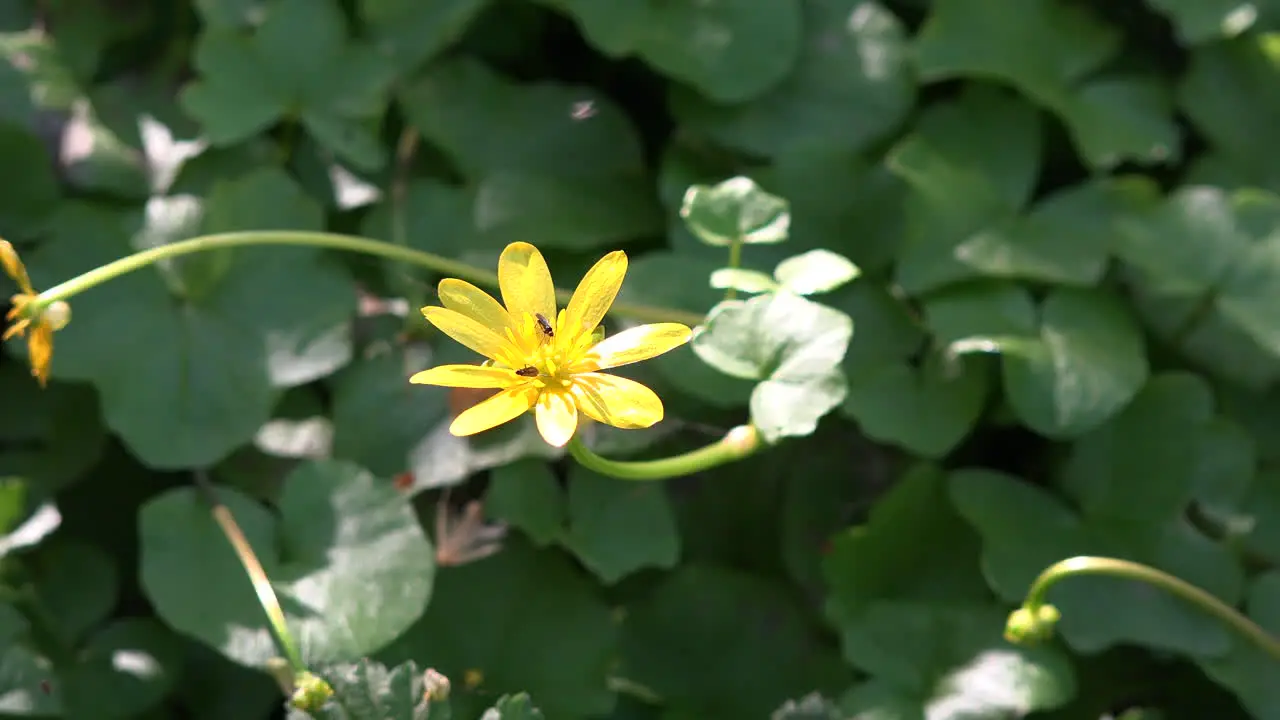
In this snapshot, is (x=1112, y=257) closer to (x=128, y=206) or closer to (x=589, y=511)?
(x=589, y=511)

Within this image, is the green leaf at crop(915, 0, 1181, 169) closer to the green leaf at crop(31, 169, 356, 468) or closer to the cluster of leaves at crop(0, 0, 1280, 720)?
→ the cluster of leaves at crop(0, 0, 1280, 720)

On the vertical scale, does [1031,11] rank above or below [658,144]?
above

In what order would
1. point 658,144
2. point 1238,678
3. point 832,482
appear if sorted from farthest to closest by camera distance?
point 658,144, point 832,482, point 1238,678

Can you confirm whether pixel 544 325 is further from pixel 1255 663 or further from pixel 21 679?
pixel 1255 663

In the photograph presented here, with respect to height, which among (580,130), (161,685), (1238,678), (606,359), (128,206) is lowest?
(161,685)

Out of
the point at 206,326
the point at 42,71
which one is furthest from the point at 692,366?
the point at 42,71

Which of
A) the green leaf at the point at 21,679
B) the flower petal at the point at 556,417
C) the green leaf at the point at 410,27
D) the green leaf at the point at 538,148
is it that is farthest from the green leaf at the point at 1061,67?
the green leaf at the point at 21,679

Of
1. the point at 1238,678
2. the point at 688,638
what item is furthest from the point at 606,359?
the point at 1238,678

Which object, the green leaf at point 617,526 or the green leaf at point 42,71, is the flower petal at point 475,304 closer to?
the green leaf at point 617,526
